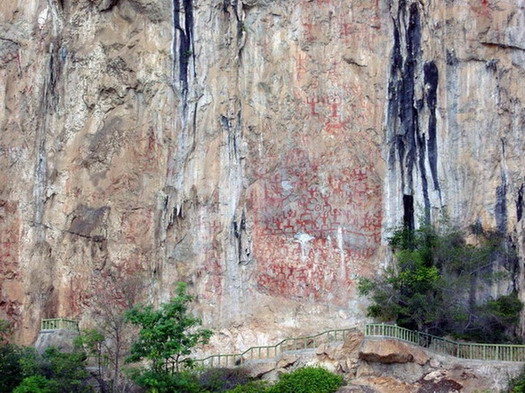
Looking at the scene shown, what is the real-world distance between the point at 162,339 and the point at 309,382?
139 inches

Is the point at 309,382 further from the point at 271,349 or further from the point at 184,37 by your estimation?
the point at 184,37

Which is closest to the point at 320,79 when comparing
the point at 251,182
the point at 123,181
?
the point at 251,182

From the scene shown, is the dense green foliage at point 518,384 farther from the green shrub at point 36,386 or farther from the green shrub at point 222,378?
the green shrub at point 36,386

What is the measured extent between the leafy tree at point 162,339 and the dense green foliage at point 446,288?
4929mm

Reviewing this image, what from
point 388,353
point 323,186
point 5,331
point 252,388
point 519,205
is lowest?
point 252,388

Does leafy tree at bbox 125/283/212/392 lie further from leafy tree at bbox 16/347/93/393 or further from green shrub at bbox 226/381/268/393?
leafy tree at bbox 16/347/93/393

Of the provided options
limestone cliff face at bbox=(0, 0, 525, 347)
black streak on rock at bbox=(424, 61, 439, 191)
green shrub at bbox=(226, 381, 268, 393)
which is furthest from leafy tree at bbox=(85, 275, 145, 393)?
black streak on rock at bbox=(424, 61, 439, 191)

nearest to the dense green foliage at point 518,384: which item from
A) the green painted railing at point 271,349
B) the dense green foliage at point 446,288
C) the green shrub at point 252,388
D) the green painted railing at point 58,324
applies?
the dense green foliage at point 446,288

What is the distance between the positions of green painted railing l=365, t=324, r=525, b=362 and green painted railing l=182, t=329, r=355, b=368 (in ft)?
5.58

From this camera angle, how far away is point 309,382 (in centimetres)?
3158

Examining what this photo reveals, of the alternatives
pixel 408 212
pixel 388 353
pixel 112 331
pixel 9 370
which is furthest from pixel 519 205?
pixel 9 370

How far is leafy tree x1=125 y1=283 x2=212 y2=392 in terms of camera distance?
31062 mm

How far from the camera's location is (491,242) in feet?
112

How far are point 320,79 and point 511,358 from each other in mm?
9147
